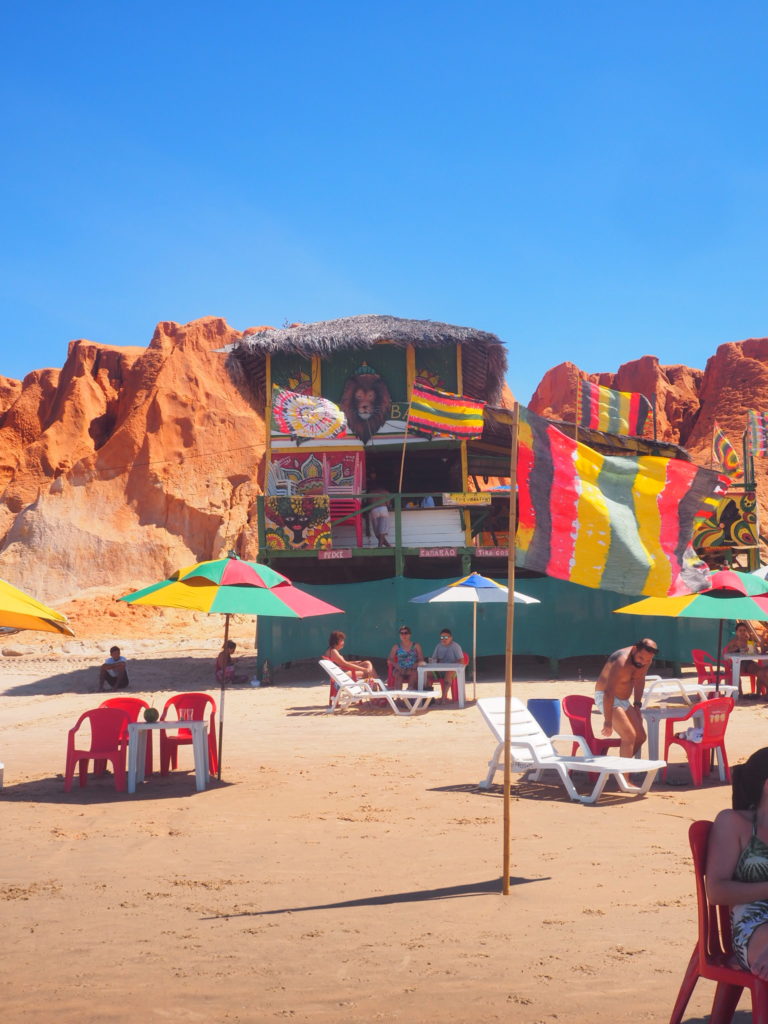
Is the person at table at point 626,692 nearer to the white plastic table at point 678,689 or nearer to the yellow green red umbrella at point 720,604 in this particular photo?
the yellow green red umbrella at point 720,604

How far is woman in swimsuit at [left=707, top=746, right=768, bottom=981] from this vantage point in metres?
2.93

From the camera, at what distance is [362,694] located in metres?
13.0

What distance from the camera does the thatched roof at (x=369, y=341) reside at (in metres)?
21.8

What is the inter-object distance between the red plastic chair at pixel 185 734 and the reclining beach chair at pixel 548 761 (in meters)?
2.44

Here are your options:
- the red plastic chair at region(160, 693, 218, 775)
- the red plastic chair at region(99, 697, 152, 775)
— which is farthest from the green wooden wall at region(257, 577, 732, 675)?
the red plastic chair at region(99, 697, 152, 775)

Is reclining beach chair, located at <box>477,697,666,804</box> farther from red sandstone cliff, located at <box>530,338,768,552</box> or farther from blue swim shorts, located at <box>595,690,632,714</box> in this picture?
red sandstone cliff, located at <box>530,338,768,552</box>

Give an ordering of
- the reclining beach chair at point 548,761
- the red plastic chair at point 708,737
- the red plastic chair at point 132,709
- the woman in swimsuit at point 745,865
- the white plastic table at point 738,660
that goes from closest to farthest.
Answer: the woman in swimsuit at point 745,865, the reclining beach chair at point 548,761, the red plastic chair at point 708,737, the red plastic chair at point 132,709, the white plastic table at point 738,660

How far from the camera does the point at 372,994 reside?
361cm

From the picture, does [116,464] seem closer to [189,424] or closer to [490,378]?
[189,424]

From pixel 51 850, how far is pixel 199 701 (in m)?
3.04

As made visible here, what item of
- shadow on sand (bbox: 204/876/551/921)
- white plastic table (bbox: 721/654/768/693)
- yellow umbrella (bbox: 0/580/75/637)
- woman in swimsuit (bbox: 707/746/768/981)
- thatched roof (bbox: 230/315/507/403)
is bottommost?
shadow on sand (bbox: 204/876/551/921)

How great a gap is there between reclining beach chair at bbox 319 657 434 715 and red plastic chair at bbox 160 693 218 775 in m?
3.95

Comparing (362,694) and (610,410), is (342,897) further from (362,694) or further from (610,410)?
(610,410)

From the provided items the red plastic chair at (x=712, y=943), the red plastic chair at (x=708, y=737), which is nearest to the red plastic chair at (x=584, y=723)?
the red plastic chair at (x=708, y=737)
